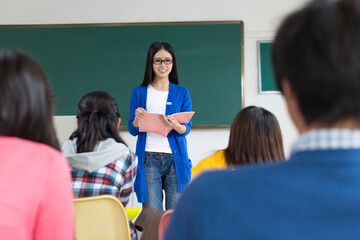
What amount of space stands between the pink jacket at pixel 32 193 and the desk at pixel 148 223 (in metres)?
0.67

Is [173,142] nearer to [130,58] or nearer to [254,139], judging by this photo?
[254,139]

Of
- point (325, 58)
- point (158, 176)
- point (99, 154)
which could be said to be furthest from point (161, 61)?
point (325, 58)

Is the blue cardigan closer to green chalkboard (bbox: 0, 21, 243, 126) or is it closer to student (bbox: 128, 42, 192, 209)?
student (bbox: 128, 42, 192, 209)

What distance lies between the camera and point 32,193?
692mm

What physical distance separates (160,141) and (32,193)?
1695mm

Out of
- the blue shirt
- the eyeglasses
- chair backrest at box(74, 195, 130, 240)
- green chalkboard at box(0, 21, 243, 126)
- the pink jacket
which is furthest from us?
green chalkboard at box(0, 21, 243, 126)

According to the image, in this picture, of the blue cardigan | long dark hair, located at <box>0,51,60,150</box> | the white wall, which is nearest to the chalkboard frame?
the white wall

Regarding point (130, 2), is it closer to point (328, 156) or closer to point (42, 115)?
point (42, 115)

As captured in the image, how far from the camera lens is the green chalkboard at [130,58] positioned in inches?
147

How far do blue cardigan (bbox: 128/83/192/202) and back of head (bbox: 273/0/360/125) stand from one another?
6.16 feet

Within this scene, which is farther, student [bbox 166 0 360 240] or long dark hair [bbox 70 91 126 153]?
long dark hair [bbox 70 91 126 153]

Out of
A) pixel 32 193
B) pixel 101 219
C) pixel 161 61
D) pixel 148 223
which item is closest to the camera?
pixel 32 193

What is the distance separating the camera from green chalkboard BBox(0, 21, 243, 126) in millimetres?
3734

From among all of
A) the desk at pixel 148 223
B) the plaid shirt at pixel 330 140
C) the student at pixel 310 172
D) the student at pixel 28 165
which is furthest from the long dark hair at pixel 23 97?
the desk at pixel 148 223
